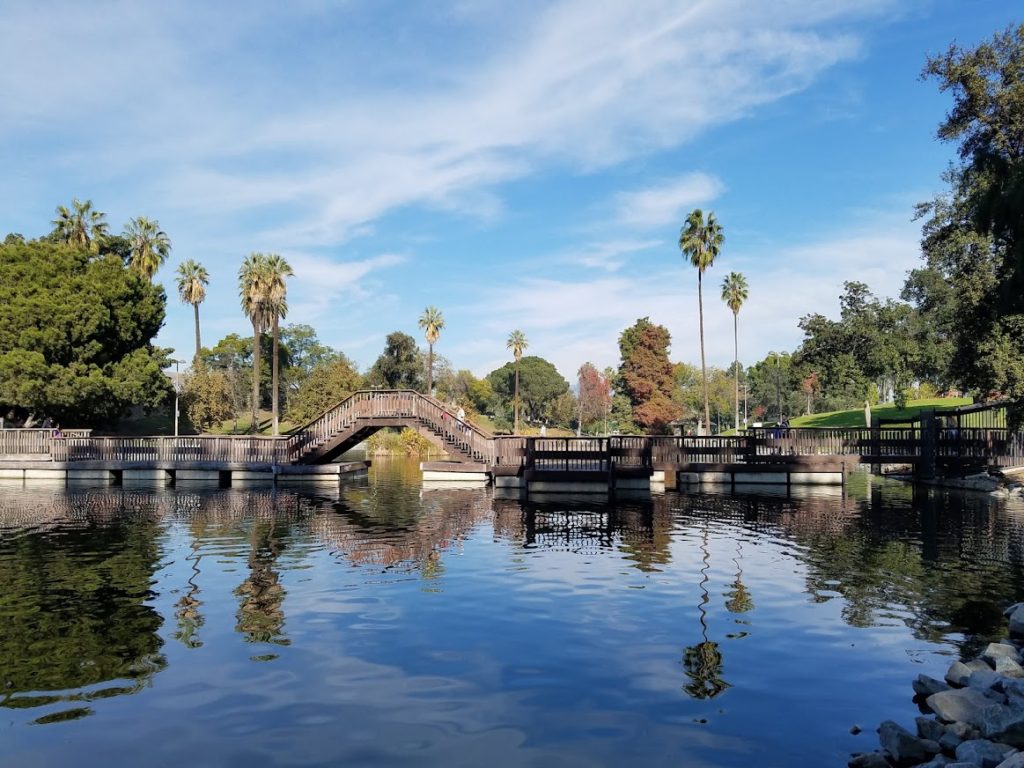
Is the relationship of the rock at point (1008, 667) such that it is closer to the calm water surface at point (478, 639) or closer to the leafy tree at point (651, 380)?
the calm water surface at point (478, 639)

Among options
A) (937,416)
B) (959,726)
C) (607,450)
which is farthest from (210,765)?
(937,416)

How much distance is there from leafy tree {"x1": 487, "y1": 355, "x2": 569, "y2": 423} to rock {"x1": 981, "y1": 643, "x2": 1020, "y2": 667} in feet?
380

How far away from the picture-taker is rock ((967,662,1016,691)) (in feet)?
29.1

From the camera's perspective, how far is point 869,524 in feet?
81.0

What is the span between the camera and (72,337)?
173 feet

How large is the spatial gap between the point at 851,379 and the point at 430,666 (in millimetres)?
50009

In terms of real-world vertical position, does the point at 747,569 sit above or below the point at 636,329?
below

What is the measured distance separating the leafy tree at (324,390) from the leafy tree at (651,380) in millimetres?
32505

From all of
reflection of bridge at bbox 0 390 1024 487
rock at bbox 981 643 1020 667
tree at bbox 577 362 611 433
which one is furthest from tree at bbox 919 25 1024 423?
tree at bbox 577 362 611 433

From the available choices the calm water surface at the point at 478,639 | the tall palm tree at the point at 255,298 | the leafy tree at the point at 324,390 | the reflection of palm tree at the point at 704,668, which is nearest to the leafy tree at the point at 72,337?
the tall palm tree at the point at 255,298

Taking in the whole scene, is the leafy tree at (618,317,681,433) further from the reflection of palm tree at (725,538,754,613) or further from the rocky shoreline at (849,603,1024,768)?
the rocky shoreline at (849,603,1024,768)

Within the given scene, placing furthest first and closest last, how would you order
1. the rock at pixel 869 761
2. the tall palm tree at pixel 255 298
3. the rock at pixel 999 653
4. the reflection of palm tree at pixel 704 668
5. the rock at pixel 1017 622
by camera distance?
the tall palm tree at pixel 255 298
the rock at pixel 1017 622
the rock at pixel 999 653
the reflection of palm tree at pixel 704 668
the rock at pixel 869 761

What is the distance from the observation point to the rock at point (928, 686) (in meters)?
9.12

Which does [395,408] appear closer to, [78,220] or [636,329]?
[78,220]
